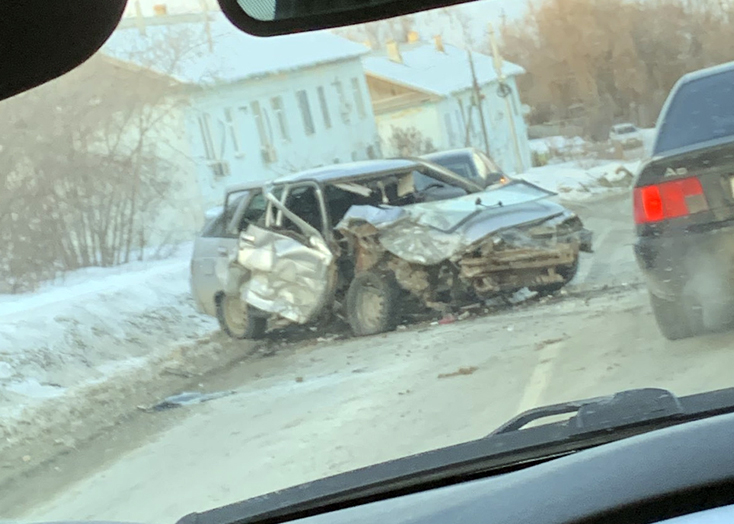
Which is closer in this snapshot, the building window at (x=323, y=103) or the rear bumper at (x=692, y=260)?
the rear bumper at (x=692, y=260)

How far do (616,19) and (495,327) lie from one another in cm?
277

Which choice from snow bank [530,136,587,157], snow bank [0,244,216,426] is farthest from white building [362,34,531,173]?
snow bank [0,244,216,426]

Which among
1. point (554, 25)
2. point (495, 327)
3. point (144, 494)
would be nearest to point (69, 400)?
point (144, 494)

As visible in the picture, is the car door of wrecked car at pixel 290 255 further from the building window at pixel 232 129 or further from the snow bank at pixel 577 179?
the snow bank at pixel 577 179

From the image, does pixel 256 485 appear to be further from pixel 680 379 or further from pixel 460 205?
pixel 460 205

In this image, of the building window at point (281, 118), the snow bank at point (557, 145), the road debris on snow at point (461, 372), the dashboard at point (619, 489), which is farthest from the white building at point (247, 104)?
the dashboard at point (619, 489)

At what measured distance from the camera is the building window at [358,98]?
605cm

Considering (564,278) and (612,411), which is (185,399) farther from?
(612,411)

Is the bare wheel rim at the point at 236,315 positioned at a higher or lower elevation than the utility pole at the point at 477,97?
lower

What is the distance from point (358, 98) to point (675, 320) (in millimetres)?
2743

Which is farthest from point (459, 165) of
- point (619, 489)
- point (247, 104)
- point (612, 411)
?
point (619, 489)

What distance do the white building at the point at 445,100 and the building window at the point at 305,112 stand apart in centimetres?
42

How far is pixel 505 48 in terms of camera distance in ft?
19.3

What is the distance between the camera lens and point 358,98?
6102 millimetres
